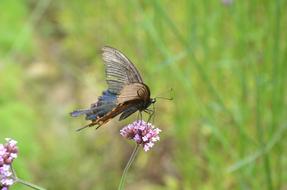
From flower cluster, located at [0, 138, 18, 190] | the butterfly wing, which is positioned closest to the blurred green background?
the butterfly wing

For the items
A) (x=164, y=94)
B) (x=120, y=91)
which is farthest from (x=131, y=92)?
(x=164, y=94)

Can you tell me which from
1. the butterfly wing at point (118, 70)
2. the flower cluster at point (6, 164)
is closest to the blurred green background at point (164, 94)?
the butterfly wing at point (118, 70)

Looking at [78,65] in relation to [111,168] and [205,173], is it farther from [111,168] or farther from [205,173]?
[205,173]

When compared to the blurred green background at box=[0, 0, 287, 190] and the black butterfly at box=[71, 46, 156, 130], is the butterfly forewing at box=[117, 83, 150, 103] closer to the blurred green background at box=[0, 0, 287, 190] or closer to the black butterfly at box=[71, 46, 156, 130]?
the black butterfly at box=[71, 46, 156, 130]

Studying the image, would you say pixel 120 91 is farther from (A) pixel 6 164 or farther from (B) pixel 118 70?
(A) pixel 6 164

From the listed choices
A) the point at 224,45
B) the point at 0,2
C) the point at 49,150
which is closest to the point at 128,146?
the point at 49,150

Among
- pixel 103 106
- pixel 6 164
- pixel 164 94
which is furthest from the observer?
pixel 164 94
